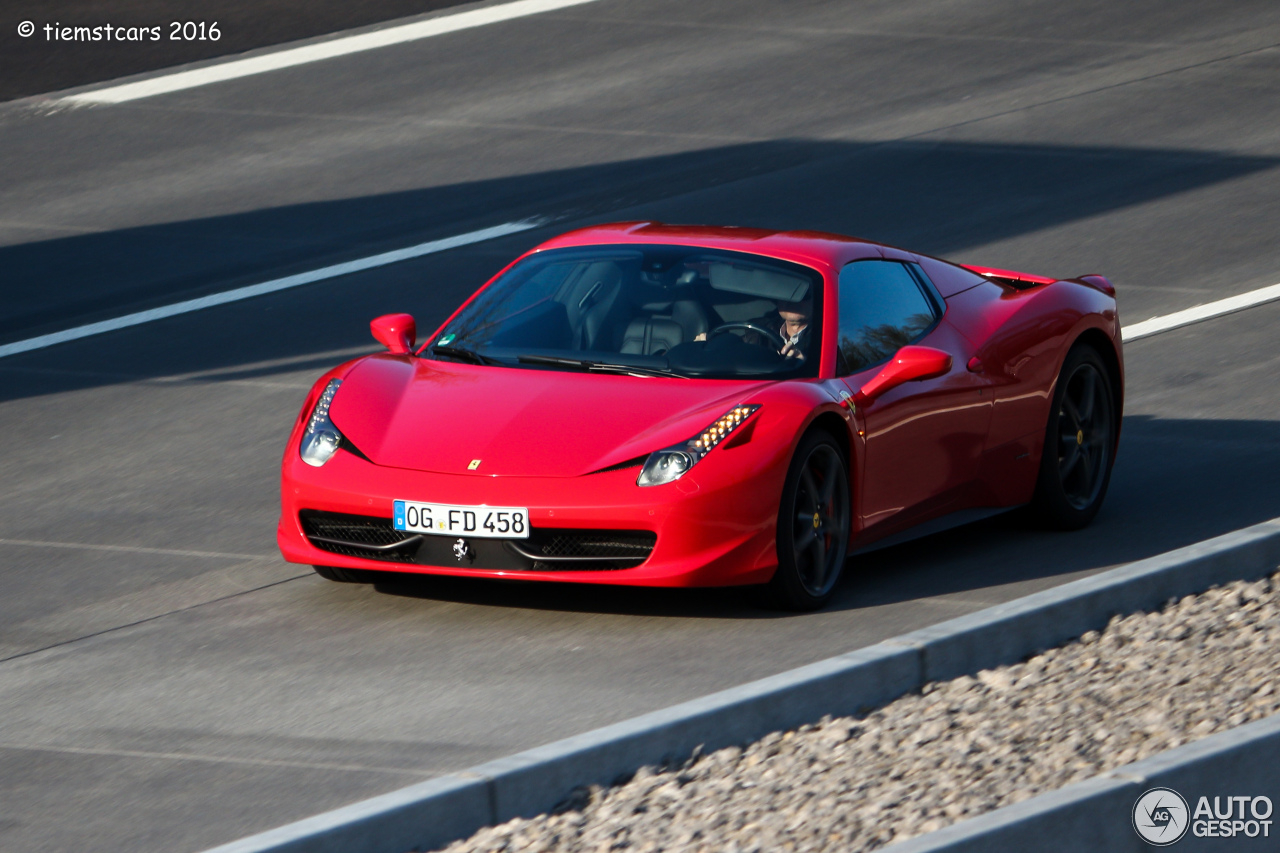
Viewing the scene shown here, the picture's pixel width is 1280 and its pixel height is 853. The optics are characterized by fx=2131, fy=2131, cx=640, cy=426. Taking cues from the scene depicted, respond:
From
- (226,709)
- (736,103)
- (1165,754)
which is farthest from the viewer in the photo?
(736,103)

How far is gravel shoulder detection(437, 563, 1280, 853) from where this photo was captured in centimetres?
511

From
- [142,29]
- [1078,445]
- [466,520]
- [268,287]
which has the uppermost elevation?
[142,29]

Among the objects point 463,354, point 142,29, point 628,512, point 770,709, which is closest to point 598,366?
point 463,354

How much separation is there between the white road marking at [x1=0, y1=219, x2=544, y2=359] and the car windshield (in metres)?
5.38


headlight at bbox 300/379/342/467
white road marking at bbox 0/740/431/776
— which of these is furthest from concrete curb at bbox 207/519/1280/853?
headlight at bbox 300/379/342/467

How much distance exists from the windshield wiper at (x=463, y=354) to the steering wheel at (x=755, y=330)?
821 mm

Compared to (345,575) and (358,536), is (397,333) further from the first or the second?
(358,536)

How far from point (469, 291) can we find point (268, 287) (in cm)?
139

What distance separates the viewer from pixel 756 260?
26.9 ft

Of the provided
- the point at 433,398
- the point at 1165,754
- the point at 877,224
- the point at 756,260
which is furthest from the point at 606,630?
the point at 877,224

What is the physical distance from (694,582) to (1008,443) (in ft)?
6.67

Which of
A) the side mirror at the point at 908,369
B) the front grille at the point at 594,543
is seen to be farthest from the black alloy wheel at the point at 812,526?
the front grille at the point at 594,543

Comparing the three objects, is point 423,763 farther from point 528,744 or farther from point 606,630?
point 606,630

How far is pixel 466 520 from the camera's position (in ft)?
23.2
